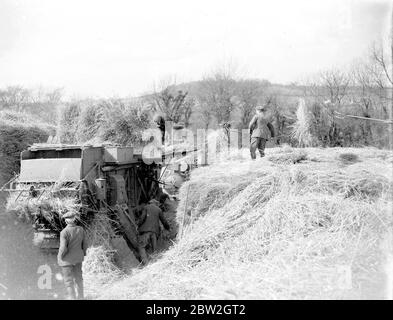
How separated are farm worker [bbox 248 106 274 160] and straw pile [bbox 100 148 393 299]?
1.85 metres

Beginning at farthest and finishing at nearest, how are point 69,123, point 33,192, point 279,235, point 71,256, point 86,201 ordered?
1. point 69,123
2. point 86,201
3. point 33,192
4. point 71,256
5. point 279,235

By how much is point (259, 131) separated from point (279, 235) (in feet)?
15.1

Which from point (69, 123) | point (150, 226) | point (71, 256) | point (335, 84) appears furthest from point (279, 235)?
point (335, 84)

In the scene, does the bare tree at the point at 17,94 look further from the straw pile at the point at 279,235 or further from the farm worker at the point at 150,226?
the straw pile at the point at 279,235

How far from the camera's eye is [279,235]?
20.6ft

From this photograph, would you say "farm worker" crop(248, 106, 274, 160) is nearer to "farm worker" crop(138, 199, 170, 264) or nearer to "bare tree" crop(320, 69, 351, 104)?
"farm worker" crop(138, 199, 170, 264)

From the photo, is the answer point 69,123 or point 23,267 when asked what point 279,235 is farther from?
point 69,123

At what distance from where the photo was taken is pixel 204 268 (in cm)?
632

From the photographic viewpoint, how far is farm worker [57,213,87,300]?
6.48 metres

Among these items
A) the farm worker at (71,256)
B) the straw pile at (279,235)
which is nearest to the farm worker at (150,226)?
the straw pile at (279,235)

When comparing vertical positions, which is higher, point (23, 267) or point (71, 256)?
point (71, 256)

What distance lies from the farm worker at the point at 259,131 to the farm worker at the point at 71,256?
17.1ft

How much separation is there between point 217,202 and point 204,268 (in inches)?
71.4

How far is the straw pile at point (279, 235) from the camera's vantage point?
490cm
